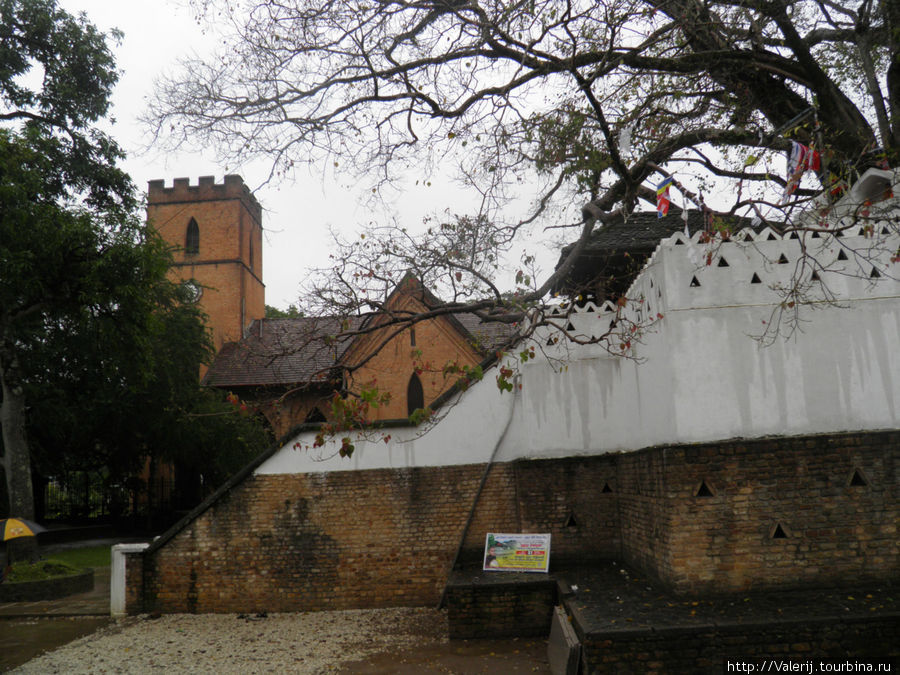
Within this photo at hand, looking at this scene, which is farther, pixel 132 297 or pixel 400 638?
pixel 132 297

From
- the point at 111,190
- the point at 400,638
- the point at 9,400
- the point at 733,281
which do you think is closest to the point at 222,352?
the point at 111,190

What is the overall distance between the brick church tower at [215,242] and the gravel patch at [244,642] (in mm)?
19991

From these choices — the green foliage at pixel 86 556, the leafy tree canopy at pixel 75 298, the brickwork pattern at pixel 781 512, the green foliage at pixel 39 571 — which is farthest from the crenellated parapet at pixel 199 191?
the brickwork pattern at pixel 781 512

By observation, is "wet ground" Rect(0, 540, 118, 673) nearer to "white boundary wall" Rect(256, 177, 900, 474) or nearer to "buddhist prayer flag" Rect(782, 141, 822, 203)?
"white boundary wall" Rect(256, 177, 900, 474)

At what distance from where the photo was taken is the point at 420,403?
866 inches

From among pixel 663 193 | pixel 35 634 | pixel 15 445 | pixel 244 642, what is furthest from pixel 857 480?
pixel 15 445

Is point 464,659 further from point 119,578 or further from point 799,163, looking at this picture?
point 799,163

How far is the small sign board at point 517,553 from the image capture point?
362 inches

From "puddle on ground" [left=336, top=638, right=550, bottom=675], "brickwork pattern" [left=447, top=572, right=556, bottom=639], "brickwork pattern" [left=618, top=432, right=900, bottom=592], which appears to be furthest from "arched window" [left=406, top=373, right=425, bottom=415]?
"brickwork pattern" [left=618, top=432, right=900, bottom=592]

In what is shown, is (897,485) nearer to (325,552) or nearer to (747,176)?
(747,176)

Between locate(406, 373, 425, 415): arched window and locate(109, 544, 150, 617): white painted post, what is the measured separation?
1208cm

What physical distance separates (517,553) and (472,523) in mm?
941

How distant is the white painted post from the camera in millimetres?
10367

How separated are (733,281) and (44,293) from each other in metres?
13.3
